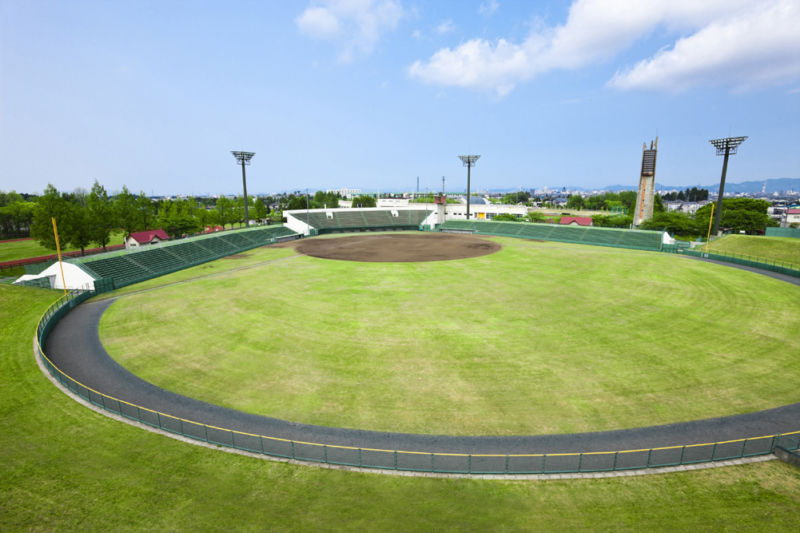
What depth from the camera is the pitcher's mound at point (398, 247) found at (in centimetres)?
6116

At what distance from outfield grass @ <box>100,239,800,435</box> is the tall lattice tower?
63822 millimetres

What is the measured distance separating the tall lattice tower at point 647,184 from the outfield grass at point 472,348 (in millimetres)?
63822

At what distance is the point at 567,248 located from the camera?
69500 millimetres

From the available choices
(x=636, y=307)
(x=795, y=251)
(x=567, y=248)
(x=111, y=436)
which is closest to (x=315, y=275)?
(x=111, y=436)

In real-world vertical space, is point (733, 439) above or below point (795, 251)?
below

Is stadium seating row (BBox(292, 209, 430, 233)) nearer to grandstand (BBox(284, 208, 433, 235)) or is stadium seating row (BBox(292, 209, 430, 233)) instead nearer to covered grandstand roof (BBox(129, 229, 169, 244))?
grandstand (BBox(284, 208, 433, 235))

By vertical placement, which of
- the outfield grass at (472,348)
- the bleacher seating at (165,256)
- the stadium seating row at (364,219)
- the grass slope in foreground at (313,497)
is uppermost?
the stadium seating row at (364,219)

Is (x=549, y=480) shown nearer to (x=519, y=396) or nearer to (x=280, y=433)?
(x=519, y=396)

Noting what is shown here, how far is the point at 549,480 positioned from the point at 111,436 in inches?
765

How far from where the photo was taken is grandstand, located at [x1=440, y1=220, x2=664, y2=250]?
71.1 meters

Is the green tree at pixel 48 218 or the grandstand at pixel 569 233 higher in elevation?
the green tree at pixel 48 218

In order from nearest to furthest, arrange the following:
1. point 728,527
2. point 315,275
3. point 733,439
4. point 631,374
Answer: point 728,527
point 733,439
point 631,374
point 315,275

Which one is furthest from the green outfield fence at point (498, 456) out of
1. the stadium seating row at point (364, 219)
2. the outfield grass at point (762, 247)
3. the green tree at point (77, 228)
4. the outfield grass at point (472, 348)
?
the stadium seating row at point (364, 219)

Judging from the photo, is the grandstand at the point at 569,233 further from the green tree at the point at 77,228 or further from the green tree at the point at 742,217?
the green tree at the point at 77,228
